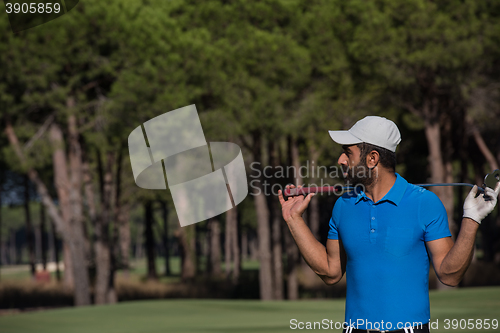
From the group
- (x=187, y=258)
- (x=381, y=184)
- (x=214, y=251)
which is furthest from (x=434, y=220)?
(x=214, y=251)

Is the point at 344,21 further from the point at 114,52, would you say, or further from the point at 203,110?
the point at 114,52

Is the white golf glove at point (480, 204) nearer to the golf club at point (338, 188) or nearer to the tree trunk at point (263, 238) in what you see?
the golf club at point (338, 188)

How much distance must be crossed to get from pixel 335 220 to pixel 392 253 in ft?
1.07

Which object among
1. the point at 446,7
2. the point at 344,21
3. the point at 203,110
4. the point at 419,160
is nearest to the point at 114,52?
the point at 203,110

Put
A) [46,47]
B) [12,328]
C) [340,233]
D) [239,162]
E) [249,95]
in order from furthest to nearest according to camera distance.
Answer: [249,95]
[46,47]
[12,328]
[239,162]
[340,233]

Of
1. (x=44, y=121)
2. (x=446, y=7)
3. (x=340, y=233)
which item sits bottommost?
(x=340, y=233)

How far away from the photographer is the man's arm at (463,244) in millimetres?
2434

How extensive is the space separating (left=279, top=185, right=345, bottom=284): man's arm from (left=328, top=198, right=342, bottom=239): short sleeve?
3 cm

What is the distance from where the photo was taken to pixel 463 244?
2482 mm

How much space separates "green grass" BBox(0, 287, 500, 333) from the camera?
34.5 ft

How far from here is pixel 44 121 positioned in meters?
21.2

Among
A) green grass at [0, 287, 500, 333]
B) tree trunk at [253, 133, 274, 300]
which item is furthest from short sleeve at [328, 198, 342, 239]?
tree trunk at [253, 133, 274, 300]

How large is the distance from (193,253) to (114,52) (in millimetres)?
17306

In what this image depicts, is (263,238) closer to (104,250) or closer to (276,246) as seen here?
(276,246)
